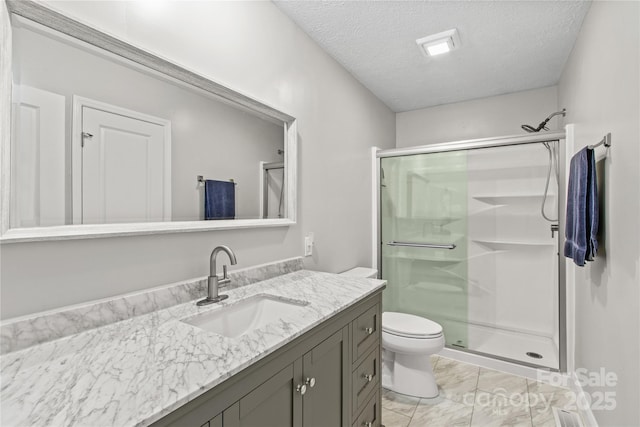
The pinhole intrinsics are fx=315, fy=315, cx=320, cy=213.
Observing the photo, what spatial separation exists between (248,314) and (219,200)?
53 cm

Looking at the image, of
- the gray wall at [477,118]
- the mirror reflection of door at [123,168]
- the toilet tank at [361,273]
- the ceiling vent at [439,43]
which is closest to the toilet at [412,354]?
the toilet tank at [361,273]

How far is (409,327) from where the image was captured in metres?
2.14

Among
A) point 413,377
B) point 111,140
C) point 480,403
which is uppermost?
point 111,140

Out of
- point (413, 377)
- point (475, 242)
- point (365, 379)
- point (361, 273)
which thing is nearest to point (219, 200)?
point (365, 379)

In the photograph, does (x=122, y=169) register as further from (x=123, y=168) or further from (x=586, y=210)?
(x=586, y=210)

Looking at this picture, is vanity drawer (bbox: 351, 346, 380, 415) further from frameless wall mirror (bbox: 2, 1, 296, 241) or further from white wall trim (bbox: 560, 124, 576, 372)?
white wall trim (bbox: 560, 124, 576, 372)

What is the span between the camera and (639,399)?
1.10 meters

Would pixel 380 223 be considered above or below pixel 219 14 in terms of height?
below

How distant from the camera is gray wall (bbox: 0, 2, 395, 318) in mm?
956

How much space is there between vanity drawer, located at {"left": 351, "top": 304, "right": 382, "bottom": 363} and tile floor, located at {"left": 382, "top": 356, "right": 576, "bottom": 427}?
68cm

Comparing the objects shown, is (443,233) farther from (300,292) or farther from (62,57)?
(62,57)

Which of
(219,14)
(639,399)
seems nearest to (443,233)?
(639,399)

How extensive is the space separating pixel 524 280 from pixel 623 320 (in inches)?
68.5

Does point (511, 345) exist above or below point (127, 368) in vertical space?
below
